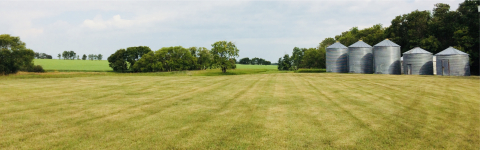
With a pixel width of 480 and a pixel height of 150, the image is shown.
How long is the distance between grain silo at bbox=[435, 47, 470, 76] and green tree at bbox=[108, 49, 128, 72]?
311 ft

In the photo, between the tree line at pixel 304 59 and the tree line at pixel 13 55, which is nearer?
the tree line at pixel 13 55

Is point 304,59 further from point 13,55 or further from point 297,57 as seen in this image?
point 13,55

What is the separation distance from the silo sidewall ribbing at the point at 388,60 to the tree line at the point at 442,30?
9430 mm

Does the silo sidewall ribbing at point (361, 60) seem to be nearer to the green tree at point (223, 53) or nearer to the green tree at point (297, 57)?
the green tree at point (223, 53)

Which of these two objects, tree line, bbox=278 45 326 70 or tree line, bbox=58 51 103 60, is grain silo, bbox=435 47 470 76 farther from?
tree line, bbox=58 51 103 60

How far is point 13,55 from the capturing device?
52.4 metres

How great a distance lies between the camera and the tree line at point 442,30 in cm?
4547

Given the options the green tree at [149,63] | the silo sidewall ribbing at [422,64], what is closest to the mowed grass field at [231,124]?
the silo sidewall ribbing at [422,64]

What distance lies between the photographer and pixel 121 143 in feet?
21.5

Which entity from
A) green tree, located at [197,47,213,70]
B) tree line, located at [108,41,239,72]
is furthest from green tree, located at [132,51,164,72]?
green tree, located at [197,47,213,70]

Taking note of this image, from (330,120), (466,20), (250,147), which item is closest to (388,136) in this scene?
(330,120)

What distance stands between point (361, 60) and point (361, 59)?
202mm

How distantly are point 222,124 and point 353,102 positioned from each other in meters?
8.11

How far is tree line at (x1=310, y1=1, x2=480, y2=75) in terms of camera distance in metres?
45.5
